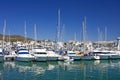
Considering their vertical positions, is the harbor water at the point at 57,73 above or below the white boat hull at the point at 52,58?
below

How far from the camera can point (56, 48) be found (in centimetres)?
6994

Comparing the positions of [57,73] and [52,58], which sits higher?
[52,58]

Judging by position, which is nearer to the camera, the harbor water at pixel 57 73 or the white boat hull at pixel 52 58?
the harbor water at pixel 57 73

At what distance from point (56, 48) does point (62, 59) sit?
28.5 feet

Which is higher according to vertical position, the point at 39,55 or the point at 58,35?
the point at 58,35

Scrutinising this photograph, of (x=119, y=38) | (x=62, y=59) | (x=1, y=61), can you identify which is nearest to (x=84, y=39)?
(x=62, y=59)

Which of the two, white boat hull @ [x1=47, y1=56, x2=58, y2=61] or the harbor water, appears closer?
the harbor water

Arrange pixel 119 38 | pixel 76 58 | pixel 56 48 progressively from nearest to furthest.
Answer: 1. pixel 76 58
2. pixel 56 48
3. pixel 119 38

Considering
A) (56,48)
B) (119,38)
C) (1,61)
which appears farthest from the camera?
(119,38)

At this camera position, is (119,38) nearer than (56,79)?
No

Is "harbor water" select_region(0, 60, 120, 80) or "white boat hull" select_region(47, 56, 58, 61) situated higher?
"white boat hull" select_region(47, 56, 58, 61)

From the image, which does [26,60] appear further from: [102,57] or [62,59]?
[102,57]

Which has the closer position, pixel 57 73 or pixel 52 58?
pixel 57 73

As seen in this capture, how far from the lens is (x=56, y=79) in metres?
34.7
